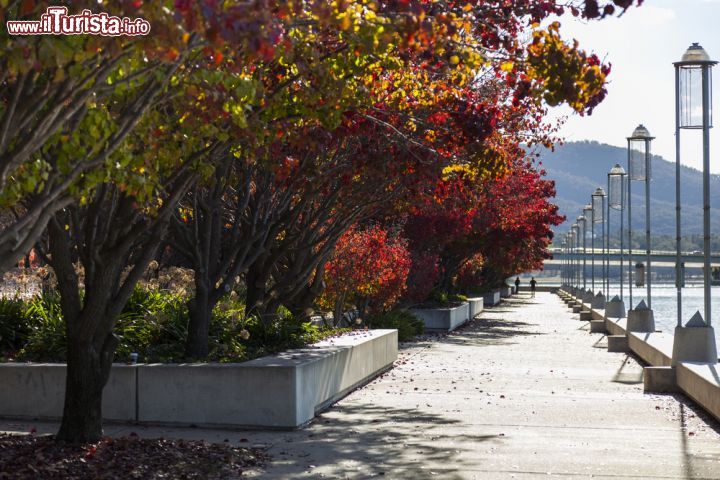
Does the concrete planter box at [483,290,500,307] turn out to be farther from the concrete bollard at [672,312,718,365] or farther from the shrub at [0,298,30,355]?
the shrub at [0,298,30,355]

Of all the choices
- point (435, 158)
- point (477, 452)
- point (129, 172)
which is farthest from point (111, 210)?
point (435, 158)

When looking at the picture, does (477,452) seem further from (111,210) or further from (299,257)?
(299,257)

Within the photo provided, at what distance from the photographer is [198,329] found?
1373cm

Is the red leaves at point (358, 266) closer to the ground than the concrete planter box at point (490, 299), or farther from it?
farther from it

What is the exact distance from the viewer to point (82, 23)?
6414 mm

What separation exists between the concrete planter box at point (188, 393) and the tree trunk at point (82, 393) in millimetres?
2012

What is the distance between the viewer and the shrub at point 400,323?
88.7ft

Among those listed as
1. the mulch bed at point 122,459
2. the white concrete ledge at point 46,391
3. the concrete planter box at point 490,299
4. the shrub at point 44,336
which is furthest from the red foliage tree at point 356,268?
the concrete planter box at point 490,299

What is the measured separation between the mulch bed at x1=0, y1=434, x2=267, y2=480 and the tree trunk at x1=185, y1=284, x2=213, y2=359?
299cm

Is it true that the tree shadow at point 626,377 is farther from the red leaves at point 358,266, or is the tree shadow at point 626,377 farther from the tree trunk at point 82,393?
the tree trunk at point 82,393

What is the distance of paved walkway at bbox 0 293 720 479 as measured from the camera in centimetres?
970

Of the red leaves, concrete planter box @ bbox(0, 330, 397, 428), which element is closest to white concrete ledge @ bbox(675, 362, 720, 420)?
concrete planter box @ bbox(0, 330, 397, 428)

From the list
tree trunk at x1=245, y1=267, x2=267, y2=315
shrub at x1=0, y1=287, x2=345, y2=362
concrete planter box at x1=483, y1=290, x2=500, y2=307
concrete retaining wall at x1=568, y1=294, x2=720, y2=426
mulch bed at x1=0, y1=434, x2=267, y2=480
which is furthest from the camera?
concrete planter box at x1=483, y1=290, x2=500, y2=307

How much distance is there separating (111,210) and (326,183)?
6.06 meters
